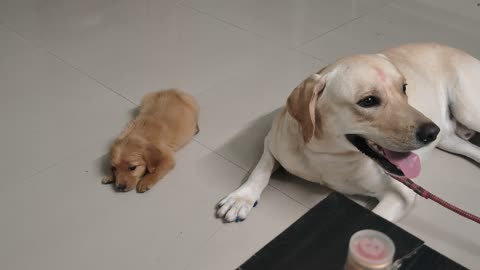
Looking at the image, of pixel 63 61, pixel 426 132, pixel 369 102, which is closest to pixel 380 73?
pixel 369 102

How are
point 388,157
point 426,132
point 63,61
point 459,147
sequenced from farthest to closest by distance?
Answer: point 63,61 → point 459,147 → point 388,157 → point 426,132

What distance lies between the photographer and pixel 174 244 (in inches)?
68.3

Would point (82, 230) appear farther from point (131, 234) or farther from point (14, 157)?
point (14, 157)

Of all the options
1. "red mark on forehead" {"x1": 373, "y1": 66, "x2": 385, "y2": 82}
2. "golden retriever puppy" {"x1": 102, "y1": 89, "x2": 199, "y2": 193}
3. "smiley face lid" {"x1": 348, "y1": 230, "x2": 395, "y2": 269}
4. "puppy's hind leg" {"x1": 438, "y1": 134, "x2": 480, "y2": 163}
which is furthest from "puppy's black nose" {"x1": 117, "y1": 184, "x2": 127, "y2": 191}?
"puppy's hind leg" {"x1": 438, "y1": 134, "x2": 480, "y2": 163}

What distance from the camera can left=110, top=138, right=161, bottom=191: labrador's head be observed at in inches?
74.2

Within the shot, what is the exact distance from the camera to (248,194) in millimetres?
1855

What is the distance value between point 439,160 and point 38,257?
157 centimetres

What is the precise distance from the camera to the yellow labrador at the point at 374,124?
1.52 metres

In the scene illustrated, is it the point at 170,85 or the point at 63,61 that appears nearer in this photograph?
the point at 170,85

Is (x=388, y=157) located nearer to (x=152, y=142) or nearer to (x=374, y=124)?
(x=374, y=124)

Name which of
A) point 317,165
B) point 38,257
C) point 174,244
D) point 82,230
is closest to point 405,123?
point 317,165

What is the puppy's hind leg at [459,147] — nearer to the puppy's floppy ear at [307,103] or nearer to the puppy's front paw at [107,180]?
the puppy's floppy ear at [307,103]

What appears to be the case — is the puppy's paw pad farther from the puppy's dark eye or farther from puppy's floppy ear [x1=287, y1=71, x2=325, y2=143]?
the puppy's dark eye

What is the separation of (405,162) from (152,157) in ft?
2.97
